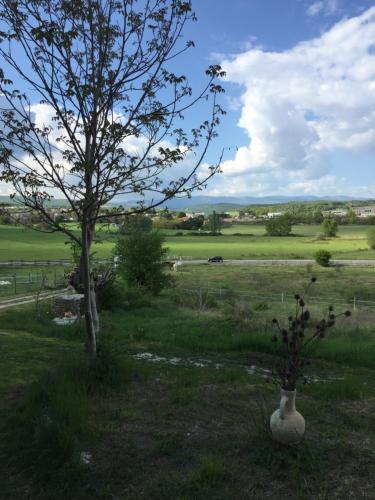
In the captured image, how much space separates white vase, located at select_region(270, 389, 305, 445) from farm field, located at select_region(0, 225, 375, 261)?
65425 mm

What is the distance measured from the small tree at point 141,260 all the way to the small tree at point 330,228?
321ft

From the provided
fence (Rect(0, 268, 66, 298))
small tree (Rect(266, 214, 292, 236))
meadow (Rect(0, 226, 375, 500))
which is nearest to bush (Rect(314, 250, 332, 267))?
fence (Rect(0, 268, 66, 298))

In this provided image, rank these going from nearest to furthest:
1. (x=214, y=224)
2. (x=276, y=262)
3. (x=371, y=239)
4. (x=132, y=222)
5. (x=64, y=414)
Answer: (x=64, y=414) < (x=132, y=222) < (x=276, y=262) < (x=371, y=239) < (x=214, y=224)

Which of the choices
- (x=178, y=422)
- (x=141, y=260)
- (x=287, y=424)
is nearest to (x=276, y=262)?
(x=141, y=260)

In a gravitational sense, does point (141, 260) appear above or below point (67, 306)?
above

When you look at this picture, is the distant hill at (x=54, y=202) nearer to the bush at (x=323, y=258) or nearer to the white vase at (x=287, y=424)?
the white vase at (x=287, y=424)

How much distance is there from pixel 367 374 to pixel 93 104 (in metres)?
7.10

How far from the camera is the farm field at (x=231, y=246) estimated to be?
277 ft

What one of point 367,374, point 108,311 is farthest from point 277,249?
point 367,374

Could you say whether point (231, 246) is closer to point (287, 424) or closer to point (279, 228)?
point (279, 228)

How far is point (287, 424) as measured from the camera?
14.7 ft

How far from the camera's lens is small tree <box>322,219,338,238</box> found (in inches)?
4719

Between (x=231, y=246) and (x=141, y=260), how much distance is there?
73157 millimetres

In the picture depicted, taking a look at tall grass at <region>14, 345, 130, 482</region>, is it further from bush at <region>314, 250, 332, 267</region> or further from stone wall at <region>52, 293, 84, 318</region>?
bush at <region>314, 250, 332, 267</region>
